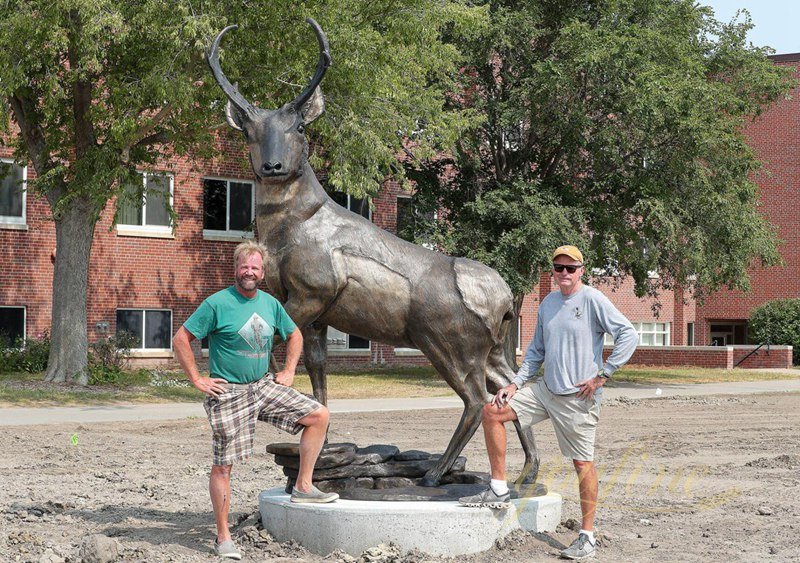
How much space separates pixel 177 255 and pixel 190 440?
1492 cm

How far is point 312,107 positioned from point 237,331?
176 centimetres

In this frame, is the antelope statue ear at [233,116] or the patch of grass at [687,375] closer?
the antelope statue ear at [233,116]

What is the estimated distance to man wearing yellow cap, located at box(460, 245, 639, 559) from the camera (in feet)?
23.0

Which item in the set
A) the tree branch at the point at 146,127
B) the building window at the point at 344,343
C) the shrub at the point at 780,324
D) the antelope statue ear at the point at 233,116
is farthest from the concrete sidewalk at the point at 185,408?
the shrub at the point at 780,324

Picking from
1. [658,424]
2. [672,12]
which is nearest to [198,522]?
[658,424]

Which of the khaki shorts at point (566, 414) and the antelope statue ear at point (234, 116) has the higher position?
the antelope statue ear at point (234, 116)

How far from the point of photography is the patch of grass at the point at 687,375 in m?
30.6

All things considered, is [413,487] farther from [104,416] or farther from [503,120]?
[503,120]

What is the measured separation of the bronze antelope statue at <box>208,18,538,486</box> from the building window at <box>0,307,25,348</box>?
20023mm

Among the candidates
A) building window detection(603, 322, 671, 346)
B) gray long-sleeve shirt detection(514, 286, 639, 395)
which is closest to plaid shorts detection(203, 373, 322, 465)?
gray long-sleeve shirt detection(514, 286, 639, 395)

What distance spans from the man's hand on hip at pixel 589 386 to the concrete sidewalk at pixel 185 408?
10730mm

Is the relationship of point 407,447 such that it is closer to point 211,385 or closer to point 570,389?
point 570,389

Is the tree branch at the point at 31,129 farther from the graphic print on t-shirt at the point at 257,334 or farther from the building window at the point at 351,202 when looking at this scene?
the graphic print on t-shirt at the point at 257,334

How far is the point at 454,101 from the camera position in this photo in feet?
92.4
